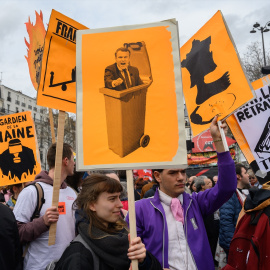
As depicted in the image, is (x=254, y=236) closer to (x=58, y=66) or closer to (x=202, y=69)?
(x=202, y=69)

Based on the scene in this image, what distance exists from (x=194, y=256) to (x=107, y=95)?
140 centimetres

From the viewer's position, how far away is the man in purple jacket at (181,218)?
2.77 metres

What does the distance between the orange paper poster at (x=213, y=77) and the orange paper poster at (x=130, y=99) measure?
687 millimetres

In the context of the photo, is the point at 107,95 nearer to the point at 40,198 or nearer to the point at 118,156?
the point at 118,156

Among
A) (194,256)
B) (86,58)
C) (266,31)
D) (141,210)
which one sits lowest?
(194,256)

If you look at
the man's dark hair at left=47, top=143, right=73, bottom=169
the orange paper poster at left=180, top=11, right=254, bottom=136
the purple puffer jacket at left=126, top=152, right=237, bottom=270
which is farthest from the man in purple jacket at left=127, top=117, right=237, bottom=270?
the man's dark hair at left=47, top=143, right=73, bottom=169

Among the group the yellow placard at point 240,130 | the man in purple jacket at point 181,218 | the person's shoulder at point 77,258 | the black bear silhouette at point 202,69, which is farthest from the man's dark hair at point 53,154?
the yellow placard at point 240,130

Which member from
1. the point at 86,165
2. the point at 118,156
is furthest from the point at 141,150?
the point at 86,165

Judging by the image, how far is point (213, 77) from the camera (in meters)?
3.12

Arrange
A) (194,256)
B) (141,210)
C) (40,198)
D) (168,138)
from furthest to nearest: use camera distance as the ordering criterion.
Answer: (40,198), (141,210), (194,256), (168,138)

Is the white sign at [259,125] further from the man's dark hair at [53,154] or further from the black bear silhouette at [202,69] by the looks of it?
the man's dark hair at [53,154]

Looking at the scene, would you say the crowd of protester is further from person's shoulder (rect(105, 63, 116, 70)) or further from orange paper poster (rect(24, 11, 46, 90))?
orange paper poster (rect(24, 11, 46, 90))

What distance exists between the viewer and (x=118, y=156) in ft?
7.89

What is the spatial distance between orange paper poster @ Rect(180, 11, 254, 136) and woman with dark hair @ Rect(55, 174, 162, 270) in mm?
969
